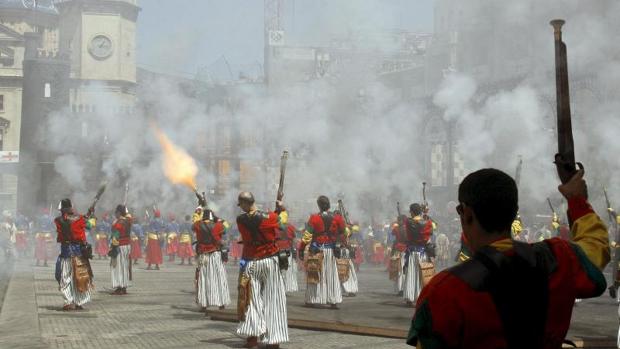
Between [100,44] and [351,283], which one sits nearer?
[351,283]

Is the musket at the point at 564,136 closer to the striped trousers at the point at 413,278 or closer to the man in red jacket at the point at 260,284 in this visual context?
the man in red jacket at the point at 260,284

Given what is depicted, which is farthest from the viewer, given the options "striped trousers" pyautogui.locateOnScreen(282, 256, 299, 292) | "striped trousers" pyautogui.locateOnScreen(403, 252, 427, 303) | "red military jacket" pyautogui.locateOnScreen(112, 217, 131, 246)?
"striped trousers" pyautogui.locateOnScreen(282, 256, 299, 292)

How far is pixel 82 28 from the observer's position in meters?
77.4

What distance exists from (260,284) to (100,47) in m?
70.0

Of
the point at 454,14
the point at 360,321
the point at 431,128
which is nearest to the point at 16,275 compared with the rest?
the point at 360,321

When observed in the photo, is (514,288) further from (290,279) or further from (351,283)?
(290,279)

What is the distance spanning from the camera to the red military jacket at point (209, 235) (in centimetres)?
1552

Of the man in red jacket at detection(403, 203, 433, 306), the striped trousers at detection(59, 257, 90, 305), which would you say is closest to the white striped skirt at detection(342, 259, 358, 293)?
the man in red jacket at detection(403, 203, 433, 306)

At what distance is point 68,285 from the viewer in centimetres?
1546

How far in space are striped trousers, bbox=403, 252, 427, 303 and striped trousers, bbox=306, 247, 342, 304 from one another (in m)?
1.30

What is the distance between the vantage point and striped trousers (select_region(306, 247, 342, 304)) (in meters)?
16.4

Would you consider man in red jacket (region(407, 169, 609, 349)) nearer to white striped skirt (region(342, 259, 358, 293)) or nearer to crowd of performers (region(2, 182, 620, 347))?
crowd of performers (region(2, 182, 620, 347))

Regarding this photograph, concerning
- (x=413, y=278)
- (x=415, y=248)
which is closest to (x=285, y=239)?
(x=415, y=248)

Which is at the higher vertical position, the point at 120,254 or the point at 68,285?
the point at 120,254
